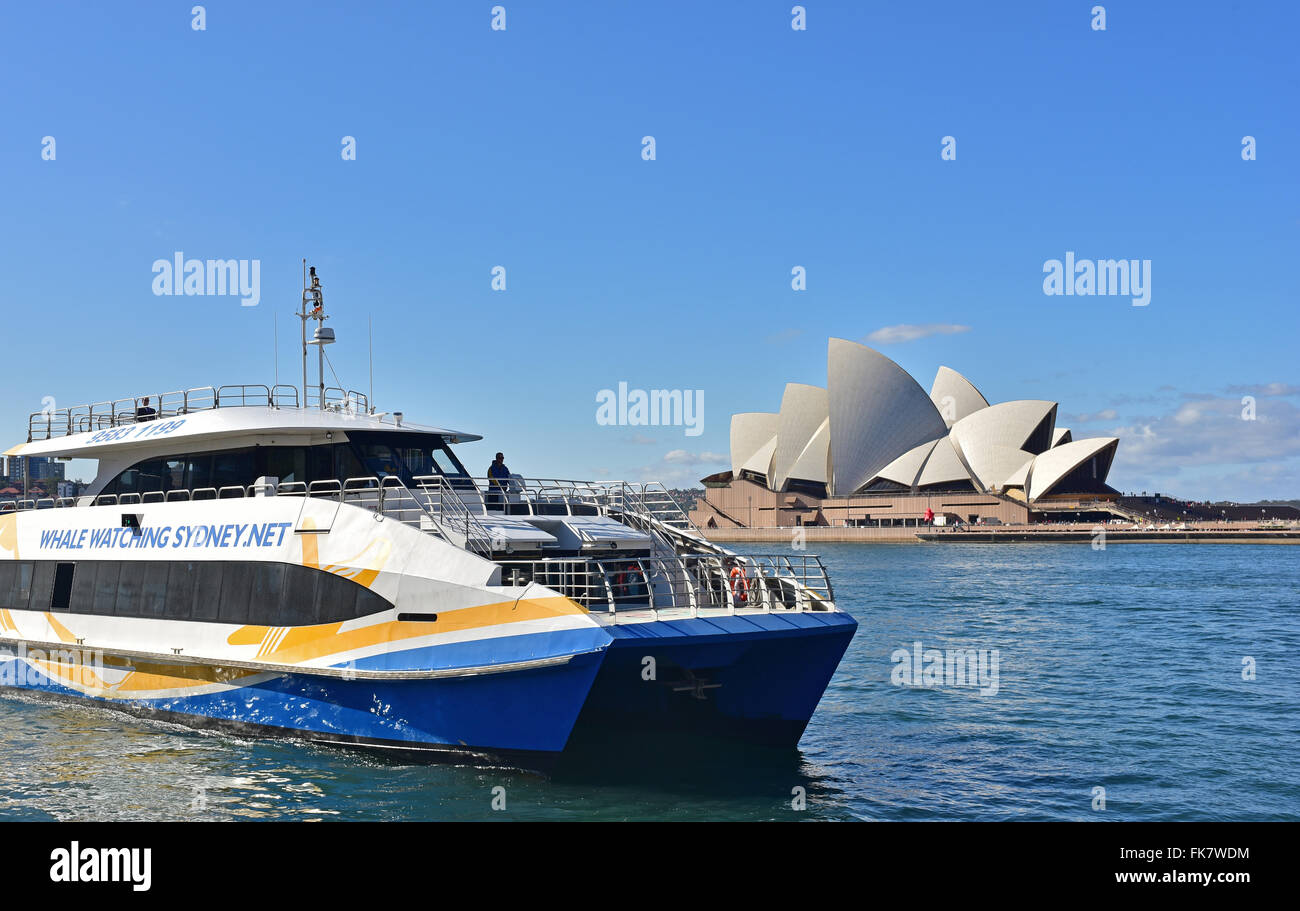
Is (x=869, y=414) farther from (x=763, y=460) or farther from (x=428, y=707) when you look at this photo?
(x=428, y=707)

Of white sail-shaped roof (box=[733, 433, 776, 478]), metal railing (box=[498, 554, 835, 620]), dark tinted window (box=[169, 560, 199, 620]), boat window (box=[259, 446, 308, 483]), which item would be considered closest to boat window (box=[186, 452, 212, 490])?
boat window (box=[259, 446, 308, 483])

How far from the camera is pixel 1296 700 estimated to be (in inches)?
711

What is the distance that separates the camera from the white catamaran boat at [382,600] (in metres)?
11.6

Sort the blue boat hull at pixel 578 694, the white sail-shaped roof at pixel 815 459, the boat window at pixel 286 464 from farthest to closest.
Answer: the white sail-shaped roof at pixel 815 459 → the boat window at pixel 286 464 → the blue boat hull at pixel 578 694

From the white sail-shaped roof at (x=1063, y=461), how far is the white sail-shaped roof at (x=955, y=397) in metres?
9.30

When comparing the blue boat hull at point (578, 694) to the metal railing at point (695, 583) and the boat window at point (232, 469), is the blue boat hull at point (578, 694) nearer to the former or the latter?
the metal railing at point (695, 583)

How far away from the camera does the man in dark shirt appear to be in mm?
14770

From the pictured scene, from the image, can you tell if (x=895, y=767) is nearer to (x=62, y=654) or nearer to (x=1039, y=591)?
(x=62, y=654)

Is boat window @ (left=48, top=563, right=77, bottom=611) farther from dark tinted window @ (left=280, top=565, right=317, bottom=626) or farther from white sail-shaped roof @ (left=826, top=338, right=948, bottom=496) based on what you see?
white sail-shaped roof @ (left=826, top=338, right=948, bottom=496)

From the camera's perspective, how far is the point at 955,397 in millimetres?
97312

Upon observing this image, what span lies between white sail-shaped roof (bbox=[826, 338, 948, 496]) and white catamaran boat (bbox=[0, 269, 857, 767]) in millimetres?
74779

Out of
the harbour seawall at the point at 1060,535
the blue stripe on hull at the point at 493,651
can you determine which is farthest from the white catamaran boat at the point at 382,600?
the harbour seawall at the point at 1060,535

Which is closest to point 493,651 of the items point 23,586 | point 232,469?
point 232,469

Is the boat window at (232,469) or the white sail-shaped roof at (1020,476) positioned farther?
the white sail-shaped roof at (1020,476)
